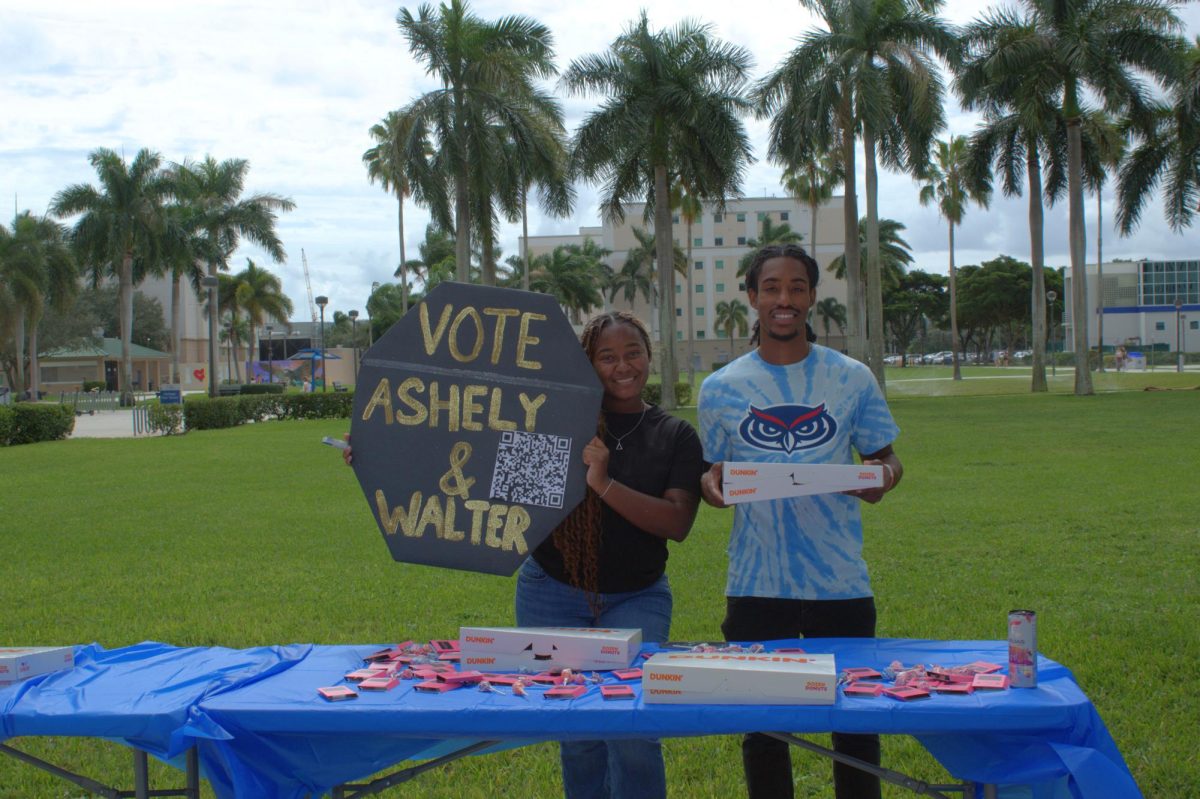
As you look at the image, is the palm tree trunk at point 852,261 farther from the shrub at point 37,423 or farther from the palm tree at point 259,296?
the palm tree at point 259,296

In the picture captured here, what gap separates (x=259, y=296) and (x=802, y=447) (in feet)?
242

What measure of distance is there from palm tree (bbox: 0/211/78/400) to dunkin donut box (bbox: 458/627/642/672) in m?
58.4

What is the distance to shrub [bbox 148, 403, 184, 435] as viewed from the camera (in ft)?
99.0

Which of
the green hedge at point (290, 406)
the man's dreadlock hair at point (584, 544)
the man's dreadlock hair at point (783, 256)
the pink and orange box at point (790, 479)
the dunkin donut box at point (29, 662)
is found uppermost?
the man's dreadlock hair at point (783, 256)

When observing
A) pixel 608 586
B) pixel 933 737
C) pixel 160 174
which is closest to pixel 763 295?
pixel 608 586

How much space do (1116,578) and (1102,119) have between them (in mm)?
34586

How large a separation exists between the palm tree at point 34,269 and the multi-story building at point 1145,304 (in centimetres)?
7568

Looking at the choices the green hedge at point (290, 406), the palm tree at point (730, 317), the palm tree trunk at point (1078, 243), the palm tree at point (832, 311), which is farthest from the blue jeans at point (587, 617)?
the palm tree at point (730, 317)

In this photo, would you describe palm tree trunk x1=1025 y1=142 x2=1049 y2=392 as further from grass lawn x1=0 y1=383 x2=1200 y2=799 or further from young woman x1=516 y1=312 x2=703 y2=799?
young woman x1=516 y1=312 x2=703 y2=799

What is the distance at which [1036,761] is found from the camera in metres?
2.88

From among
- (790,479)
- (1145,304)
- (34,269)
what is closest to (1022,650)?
(790,479)

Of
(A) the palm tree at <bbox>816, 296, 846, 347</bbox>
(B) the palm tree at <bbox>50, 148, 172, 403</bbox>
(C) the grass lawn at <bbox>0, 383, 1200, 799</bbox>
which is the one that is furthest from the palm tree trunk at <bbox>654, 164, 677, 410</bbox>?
(A) the palm tree at <bbox>816, 296, 846, 347</bbox>

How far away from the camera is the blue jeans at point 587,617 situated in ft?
11.6

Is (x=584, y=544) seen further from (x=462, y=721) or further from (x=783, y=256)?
(x=783, y=256)
